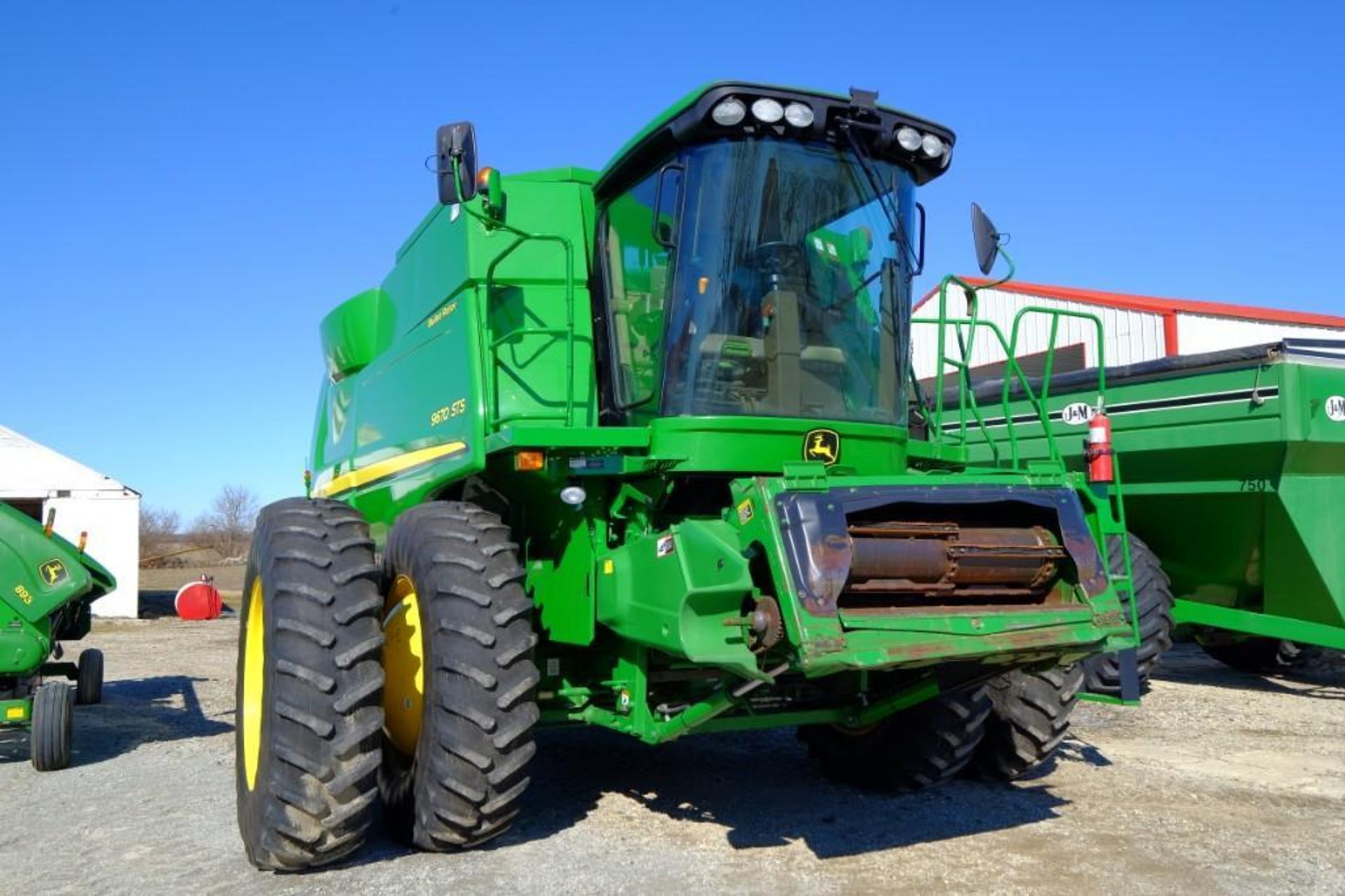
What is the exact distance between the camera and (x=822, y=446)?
473cm

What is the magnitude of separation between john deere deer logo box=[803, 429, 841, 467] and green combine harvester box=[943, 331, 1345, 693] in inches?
138

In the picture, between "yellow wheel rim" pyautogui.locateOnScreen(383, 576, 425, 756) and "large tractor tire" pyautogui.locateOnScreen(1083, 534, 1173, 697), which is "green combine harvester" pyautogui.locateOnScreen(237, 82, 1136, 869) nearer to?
"yellow wheel rim" pyautogui.locateOnScreen(383, 576, 425, 756)

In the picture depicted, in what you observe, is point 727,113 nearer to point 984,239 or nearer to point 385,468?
point 984,239

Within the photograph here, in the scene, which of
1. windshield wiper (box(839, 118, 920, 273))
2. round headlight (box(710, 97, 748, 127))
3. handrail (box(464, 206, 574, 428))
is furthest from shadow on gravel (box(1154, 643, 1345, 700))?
round headlight (box(710, 97, 748, 127))

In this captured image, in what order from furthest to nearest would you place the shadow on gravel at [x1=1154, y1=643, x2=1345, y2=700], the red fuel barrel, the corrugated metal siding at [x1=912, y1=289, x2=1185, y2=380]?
the red fuel barrel → the corrugated metal siding at [x1=912, y1=289, x2=1185, y2=380] → the shadow on gravel at [x1=1154, y1=643, x2=1345, y2=700]

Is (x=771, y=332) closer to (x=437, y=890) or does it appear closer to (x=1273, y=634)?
(x=437, y=890)

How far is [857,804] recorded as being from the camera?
5496mm

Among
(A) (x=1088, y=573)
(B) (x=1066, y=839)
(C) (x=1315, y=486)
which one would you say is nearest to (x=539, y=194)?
(A) (x=1088, y=573)

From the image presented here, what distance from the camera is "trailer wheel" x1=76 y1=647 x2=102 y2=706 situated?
28.6ft

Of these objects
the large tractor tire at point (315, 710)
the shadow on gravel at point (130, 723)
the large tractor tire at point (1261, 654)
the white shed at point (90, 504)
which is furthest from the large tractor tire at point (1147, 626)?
the white shed at point (90, 504)

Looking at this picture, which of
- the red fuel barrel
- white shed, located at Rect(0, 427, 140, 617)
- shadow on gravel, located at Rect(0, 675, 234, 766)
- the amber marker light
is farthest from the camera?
white shed, located at Rect(0, 427, 140, 617)

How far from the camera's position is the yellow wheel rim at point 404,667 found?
478cm

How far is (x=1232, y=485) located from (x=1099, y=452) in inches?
159

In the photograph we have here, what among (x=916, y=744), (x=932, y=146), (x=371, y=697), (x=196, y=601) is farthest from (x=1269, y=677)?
(x=196, y=601)
